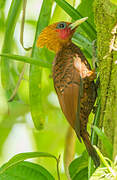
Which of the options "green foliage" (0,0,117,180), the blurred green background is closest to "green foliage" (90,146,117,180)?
"green foliage" (0,0,117,180)

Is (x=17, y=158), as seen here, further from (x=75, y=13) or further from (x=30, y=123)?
(x=30, y=123)

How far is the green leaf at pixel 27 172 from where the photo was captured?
223 centimetres

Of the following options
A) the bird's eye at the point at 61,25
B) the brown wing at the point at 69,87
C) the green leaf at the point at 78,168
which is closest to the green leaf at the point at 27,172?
the green leaf at the point at 78,168

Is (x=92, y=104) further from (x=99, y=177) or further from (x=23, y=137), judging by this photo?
(x=23, y=137)

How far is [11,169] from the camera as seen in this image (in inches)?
88.7

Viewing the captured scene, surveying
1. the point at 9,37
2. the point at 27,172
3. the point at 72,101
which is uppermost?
the point at 9,37

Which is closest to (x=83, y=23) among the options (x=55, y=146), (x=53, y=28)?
(x=53, y=28)

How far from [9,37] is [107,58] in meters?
0.91

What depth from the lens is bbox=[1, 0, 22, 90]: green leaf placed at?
262cm

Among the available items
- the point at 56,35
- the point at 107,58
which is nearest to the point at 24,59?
the point at 107,58

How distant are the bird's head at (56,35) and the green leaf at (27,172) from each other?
3.51 ft

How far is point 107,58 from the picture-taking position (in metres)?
1.99

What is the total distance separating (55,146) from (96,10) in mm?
2263

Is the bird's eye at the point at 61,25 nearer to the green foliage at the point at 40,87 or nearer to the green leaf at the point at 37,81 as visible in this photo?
the green foliage at the point at 40,87
